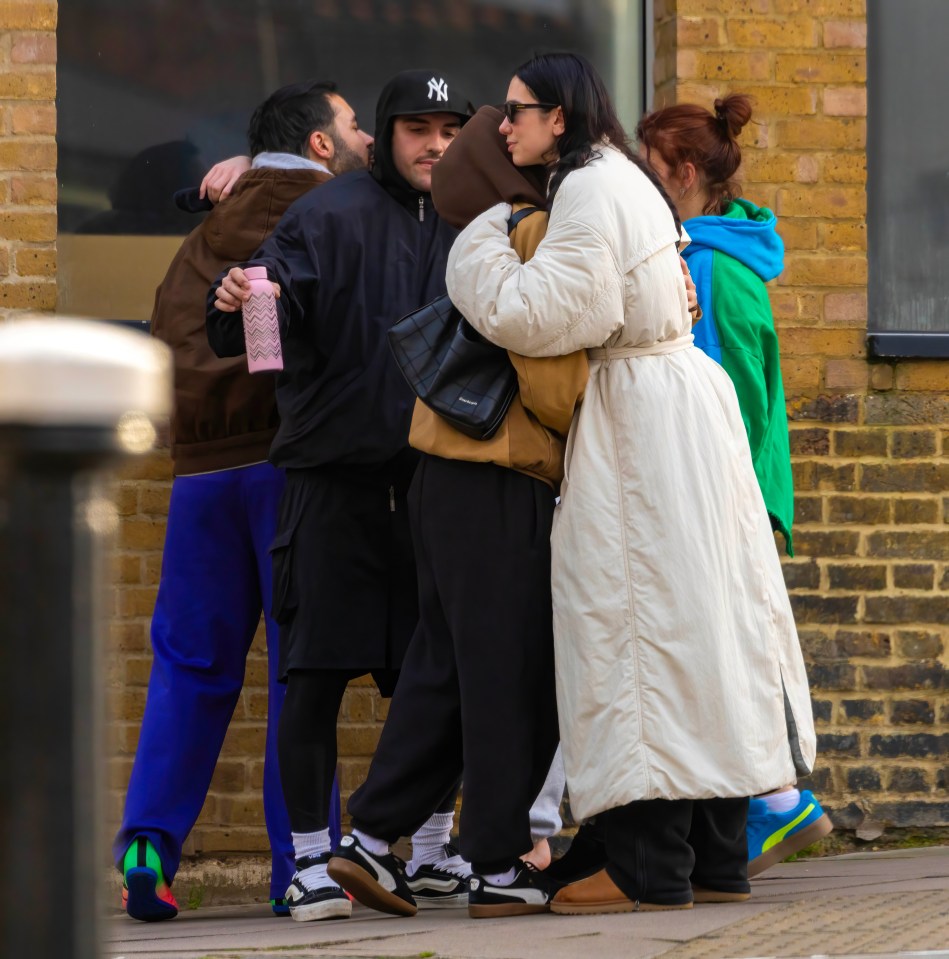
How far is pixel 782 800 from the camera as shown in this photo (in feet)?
14.5

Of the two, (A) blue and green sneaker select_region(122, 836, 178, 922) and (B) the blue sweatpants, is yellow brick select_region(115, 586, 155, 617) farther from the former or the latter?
(A) blue and green sneaker select_region(122, 836, 178, 922)

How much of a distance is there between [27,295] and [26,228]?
0.63 feet

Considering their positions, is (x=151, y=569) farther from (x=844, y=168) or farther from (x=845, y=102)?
(x=845, y=102)

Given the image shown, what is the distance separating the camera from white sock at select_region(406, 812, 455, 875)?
14.6 feet

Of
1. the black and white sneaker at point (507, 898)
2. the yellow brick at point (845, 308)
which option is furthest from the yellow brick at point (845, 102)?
the black and white sneaker at point (507, 898)

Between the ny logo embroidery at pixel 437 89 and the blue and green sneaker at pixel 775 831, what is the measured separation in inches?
73.7

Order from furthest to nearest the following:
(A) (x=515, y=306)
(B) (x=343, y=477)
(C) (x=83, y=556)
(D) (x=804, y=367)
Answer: (D) (x=804, y=367)
(B) (x=343, y=477)
(A) (x=515, y=306)
(C) (x=83, y=556)

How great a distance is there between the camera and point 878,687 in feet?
18.0

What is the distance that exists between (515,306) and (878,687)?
7.69 ft

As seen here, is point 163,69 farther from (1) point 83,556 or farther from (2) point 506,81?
(1) point 83,556

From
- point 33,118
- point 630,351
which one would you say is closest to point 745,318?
point 630,351

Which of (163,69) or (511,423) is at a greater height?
(163,69)

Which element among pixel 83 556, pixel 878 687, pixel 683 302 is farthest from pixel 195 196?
pixel 83 556

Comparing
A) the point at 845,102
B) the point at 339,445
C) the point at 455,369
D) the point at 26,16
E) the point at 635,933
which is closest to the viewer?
the point at 635,933
